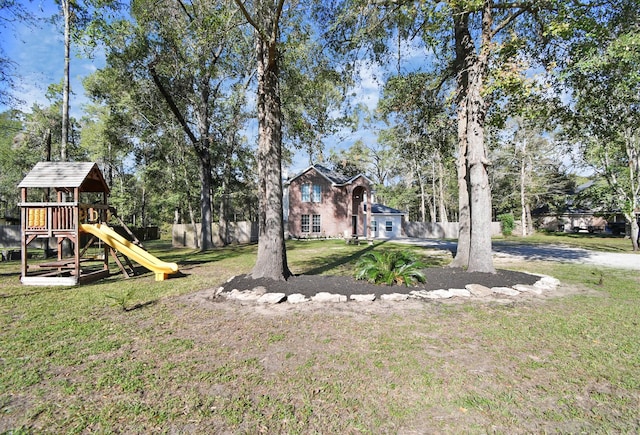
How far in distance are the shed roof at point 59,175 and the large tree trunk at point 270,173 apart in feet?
18.1

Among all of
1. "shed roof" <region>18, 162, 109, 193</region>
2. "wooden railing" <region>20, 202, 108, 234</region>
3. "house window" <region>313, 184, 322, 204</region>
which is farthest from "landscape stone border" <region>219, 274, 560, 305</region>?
"house window" <region>313, 184, 322, 204</region>

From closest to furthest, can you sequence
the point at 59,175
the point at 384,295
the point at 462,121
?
1. the point at 384,295
2. the point at 59,175
3. the point at 462,121

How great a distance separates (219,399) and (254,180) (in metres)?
28.1

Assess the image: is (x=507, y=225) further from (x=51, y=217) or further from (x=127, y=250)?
(x=51, y=217)

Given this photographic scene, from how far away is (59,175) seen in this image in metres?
9.03

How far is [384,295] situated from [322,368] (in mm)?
3299

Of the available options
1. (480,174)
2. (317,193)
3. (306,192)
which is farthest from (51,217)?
(317,193)

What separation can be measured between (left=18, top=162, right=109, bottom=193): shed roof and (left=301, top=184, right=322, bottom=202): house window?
18.0m

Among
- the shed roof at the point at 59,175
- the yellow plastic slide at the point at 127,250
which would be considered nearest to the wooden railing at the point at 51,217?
the yellow plastic slide at the point at 127,250

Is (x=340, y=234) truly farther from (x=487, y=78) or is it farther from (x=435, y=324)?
(x=435, y=324)

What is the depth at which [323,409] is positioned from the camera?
8.87 ft

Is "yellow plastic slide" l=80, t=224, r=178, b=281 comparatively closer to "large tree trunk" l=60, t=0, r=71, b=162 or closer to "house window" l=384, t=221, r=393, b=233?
"large tree trunk" l=60, t=0, r=71, b=162

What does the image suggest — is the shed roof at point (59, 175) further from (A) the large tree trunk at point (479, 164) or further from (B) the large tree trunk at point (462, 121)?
(B) the large tree trunk at point (462, 121)

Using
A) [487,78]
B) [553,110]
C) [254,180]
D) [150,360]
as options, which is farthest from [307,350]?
[254,180]
